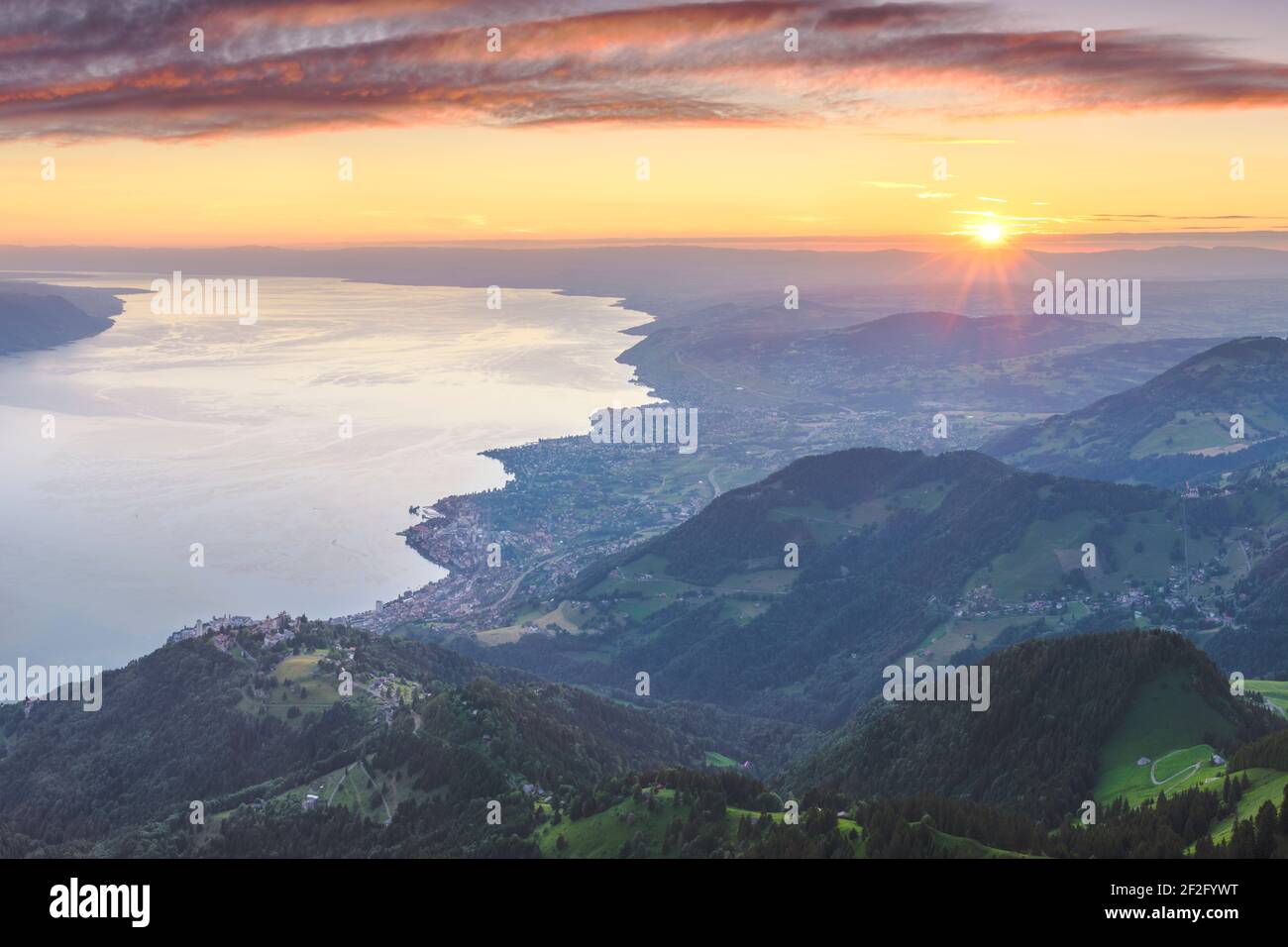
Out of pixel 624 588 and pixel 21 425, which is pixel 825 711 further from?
pixel 21 425

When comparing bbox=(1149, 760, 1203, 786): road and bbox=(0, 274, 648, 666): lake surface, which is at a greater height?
bbox=(1149, 760, 1203, 786): road

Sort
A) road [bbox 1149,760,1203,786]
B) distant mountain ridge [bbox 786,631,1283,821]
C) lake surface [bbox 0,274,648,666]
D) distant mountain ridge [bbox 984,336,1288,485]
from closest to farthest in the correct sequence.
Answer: road [bbox 1149,760,1203,786], distant mountain ridge [bbox 786,631,1283,821], lake surface [bbox 0,274,648,666], distant mountain ridge [bbox 984,336,1288,485]

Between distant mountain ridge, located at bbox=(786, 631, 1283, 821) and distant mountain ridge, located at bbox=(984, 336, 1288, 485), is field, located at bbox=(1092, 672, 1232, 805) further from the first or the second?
distant mountain ridge, located at bbox=(984, 336, 1288, 485)

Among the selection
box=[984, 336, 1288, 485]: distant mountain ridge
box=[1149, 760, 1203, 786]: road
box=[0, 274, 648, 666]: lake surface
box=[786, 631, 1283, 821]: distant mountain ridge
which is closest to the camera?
box=[1149, 760, 1203, 786]: road

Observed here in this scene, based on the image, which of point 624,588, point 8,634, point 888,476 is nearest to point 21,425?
point 8,634

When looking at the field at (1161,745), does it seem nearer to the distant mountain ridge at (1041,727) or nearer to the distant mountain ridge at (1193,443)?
the distant mountain ridge at (1041,727)

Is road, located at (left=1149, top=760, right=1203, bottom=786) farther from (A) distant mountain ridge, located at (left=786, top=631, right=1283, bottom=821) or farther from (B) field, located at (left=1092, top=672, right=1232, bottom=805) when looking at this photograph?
(A) distant mountain ridge, located at (left=786, top=631, right=1283, bottom=821)

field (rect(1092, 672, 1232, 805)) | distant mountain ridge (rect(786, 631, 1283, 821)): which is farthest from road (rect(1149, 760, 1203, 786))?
distant mountain ridge (rect(786, 631, 1283, 821))

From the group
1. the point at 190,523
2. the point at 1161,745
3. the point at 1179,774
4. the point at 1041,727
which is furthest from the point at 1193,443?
the point at 190,523

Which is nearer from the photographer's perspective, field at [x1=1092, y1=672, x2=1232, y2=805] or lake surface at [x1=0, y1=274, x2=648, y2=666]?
field at [x1=1092, y1=672, x2=1232, y2=805]

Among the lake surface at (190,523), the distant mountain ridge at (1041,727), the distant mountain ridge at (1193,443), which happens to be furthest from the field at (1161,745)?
the distant mountain ridge at (1193,443)

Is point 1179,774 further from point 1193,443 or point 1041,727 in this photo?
point 1193,443

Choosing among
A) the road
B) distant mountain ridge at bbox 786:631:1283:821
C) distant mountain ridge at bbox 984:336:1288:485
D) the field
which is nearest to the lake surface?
distant mountain ridge at bbox 786:631:1283:821
